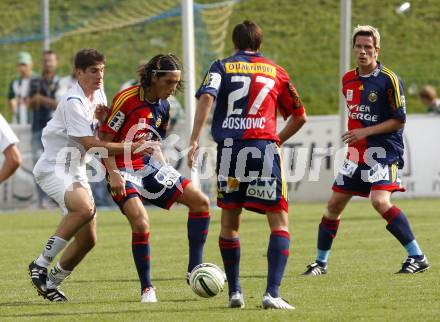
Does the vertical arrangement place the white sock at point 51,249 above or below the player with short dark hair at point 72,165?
below

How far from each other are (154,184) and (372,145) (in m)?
2.37

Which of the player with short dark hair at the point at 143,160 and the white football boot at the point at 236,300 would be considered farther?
the player with short dark hair at the point at 143,160

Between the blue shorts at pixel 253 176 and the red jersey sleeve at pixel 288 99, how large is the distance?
355 millimetres

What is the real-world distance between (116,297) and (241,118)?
6.24 feet

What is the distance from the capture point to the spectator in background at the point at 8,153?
25.9 feet

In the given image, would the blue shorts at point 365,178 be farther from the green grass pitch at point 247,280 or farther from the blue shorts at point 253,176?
the blue shorts at point 253,176

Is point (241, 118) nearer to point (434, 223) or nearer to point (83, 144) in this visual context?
point (83, 144)

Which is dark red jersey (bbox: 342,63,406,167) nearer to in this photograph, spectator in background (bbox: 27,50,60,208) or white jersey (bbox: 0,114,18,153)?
white jersey (bbox: 0,114,18,153)

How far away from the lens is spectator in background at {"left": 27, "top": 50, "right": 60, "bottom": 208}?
19500 millimetres

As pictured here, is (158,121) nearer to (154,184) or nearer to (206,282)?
(154,184)

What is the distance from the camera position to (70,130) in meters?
8.62

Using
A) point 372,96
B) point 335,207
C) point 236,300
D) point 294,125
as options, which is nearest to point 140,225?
point 236,300

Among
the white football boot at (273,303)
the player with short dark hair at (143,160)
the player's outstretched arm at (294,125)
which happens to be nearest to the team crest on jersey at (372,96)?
the player's outstretched arm at (294,125)

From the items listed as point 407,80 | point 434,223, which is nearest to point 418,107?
Answer: point 407,80
